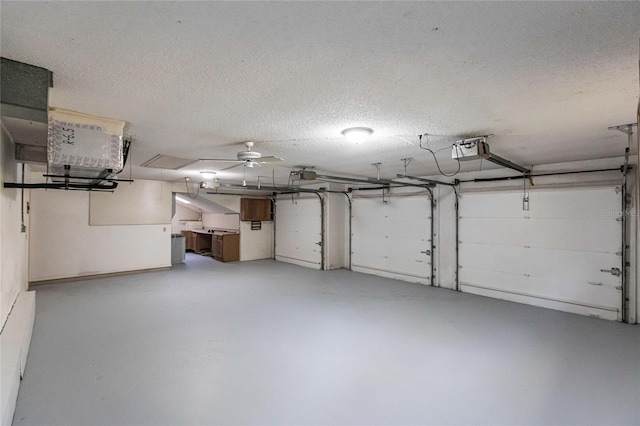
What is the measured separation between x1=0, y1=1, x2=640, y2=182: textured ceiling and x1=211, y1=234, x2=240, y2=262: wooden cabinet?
5852 millimetres

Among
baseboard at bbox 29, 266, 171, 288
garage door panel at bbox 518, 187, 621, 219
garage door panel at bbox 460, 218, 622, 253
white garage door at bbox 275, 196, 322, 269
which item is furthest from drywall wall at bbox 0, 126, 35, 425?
garage door panel at bbox 518, 187, 621, 219

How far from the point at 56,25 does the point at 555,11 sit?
1.94 metres

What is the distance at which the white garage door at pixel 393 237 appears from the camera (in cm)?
584

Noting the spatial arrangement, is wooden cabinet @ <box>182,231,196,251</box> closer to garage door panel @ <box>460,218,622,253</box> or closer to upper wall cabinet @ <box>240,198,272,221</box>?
upper wall cabinet @ <box>240,198,272,221</box>

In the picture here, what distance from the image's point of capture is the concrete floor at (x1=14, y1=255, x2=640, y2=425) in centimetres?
203

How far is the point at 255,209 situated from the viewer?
881 cm

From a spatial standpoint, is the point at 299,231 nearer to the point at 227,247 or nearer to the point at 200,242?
the point at 227,247

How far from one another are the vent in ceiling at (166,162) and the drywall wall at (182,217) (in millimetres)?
6678

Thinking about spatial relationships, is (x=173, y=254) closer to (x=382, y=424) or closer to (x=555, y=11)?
(x=382, y=424)

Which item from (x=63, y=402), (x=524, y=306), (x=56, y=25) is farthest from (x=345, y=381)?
(x=524, y=306)

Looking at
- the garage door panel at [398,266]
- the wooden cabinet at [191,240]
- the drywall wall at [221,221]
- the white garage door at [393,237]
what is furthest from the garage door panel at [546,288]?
the wooden cabinet at [191,240]

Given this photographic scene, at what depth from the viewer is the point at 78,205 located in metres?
5.95

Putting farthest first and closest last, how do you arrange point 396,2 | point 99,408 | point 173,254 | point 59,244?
point 173,254, point 59,244, point 99,408, point 396,2

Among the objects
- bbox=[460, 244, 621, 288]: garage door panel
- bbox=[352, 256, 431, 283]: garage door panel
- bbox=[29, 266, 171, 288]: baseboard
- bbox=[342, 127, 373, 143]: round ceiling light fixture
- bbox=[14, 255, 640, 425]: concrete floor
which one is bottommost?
bbox=[14, 255, 640, 425]: concrete floor
